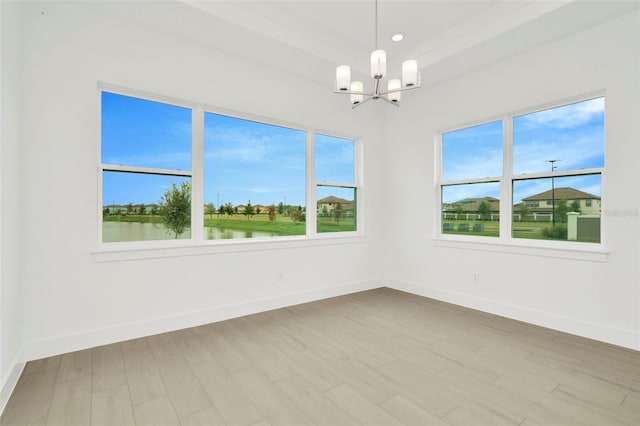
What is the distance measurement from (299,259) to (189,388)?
227 cm

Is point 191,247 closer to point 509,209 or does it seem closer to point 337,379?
point 337,379


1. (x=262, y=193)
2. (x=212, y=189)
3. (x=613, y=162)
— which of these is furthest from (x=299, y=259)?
(x=613, y=162)

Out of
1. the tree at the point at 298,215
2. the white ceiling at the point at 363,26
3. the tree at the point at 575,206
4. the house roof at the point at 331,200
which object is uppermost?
the white ceiling at the point at 363,26

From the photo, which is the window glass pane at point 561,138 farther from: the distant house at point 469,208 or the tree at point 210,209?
the tree at point 210,209

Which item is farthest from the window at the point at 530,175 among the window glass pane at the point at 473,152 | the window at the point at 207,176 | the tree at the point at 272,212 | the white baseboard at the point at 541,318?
the tree at the point at 272,212

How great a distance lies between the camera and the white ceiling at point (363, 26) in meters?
2.93

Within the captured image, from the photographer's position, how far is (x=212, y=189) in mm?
3707

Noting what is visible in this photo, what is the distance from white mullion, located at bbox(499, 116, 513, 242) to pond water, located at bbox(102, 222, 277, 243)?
347 centimetres

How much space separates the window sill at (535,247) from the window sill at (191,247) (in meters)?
1.71

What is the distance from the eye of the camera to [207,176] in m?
3.68

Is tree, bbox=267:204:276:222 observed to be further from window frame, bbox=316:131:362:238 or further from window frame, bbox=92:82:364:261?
window frame, bbox=316:131:362:238

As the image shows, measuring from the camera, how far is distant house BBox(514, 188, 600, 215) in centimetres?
322

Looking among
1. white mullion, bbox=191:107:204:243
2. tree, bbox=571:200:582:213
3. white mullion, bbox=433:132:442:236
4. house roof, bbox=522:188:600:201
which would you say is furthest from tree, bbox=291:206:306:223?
tree, bbox=571:200:582:213

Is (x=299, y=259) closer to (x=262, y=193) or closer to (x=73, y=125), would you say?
(x=262, y=193)
